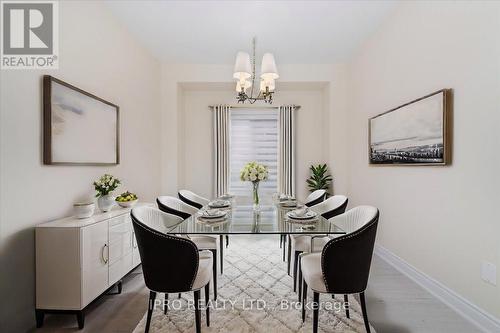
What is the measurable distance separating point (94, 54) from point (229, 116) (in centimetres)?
261

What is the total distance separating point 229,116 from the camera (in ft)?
16.2

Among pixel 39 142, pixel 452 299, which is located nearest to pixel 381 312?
pixel 452 299

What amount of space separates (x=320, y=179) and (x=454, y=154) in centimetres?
253

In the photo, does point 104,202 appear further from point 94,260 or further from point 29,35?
point 29,35

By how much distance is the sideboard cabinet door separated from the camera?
6.23 ft

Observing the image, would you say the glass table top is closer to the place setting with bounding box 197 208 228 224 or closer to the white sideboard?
the place setting with bounding box 197 208 228 224

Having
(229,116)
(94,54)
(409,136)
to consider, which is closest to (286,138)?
(229,116)

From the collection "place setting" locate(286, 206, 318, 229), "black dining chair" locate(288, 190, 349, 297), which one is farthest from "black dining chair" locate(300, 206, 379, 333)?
"black dining chair" locate(288, 190, 349, 297)

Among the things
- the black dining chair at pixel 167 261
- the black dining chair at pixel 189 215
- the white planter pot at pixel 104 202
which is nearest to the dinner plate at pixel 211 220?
the black dining chair at pixel 189 215

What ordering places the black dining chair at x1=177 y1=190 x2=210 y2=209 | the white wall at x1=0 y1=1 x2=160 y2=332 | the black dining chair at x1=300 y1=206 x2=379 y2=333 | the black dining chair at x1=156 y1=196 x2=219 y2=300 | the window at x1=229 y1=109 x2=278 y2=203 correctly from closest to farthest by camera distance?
the black dining chair at x1=300 y1=206 x2=379 y2=333
the white wall at x1=0 y1=1 x2=160 y2=332
the black dining chair at x1=156 y1=196 x2=219 y2=300
the black dining chair at x1=177 y1=190 x2=210 y2=209
the window at x1=229 y1=109 x2=278 y2=203

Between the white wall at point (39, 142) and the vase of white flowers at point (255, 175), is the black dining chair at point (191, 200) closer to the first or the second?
the white wall at point (39, 142)

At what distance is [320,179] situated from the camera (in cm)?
463

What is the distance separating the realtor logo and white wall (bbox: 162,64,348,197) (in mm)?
2366

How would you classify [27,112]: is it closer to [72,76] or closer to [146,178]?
[72,76]
